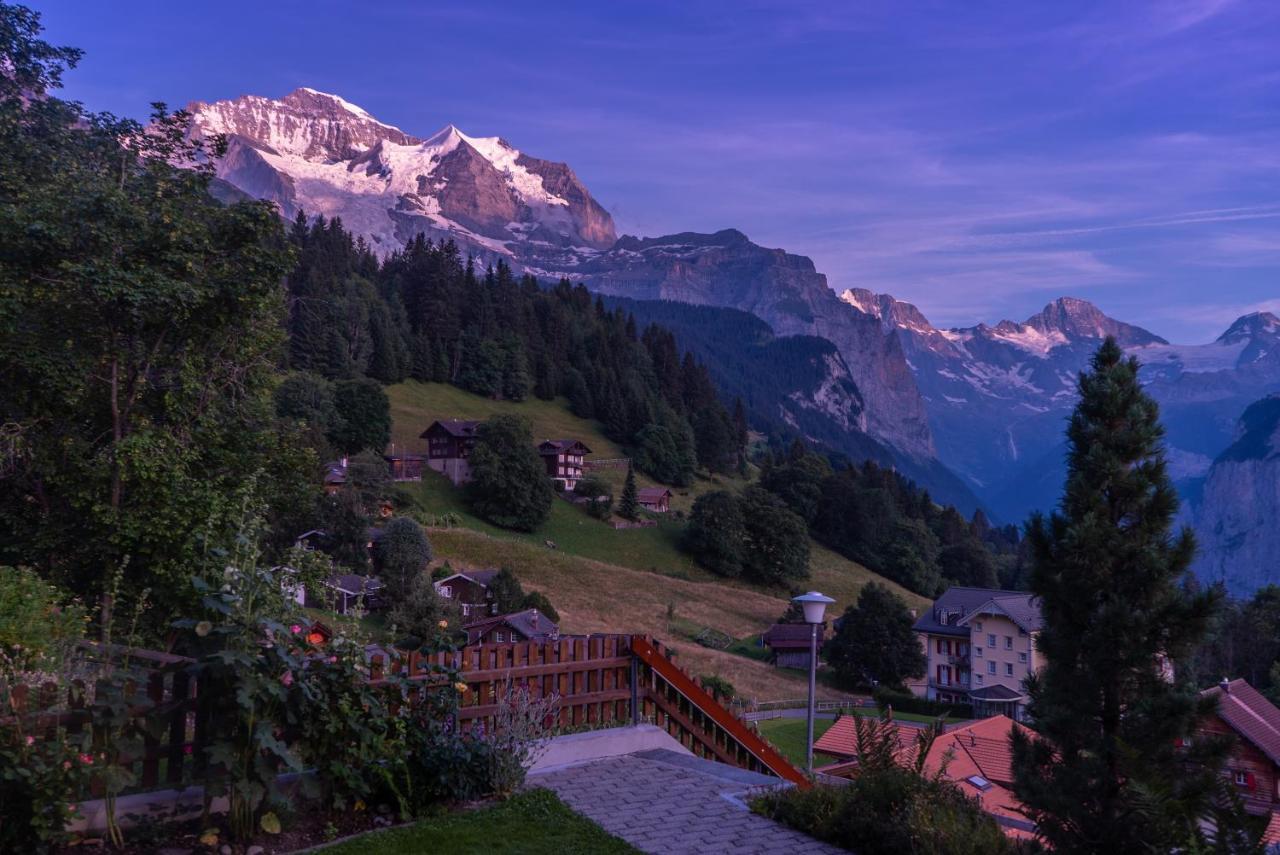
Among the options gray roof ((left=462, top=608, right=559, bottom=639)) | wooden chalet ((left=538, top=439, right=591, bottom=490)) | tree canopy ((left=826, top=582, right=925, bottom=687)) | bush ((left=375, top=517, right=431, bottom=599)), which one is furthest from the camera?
wooden chalet ((left=538, top=439, right=591, bottom=490))

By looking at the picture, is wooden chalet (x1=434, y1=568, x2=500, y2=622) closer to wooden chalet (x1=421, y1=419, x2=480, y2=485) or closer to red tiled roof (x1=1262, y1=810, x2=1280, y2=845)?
wooden chalet (x1=421, y1=419, x2=480, y2=485)

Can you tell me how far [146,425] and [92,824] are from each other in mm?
9186

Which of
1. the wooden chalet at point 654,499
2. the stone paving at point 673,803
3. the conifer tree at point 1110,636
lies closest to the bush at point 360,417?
the wooden chalet at point 654,499

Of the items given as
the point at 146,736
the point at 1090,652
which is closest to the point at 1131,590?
the point at 1090,652

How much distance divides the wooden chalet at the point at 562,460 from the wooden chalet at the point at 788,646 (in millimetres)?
31067

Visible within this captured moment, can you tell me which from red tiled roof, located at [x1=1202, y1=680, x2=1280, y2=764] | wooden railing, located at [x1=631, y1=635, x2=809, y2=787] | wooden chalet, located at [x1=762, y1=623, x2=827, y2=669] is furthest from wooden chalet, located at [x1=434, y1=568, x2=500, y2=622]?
wooden railing, located at [x1=631, y1=635, x2=809, y2=787]

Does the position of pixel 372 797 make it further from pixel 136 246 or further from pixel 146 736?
pixel 136 246

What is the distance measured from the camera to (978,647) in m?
60.6

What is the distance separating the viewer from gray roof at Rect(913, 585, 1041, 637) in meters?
58.2

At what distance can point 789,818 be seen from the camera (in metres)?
7.06

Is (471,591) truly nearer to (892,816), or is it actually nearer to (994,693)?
(994,693)

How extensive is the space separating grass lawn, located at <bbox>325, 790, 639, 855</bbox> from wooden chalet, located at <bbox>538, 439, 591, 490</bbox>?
80.4 metres

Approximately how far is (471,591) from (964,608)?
1261 inches

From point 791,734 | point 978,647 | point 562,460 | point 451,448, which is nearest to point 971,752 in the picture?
point 791,734
